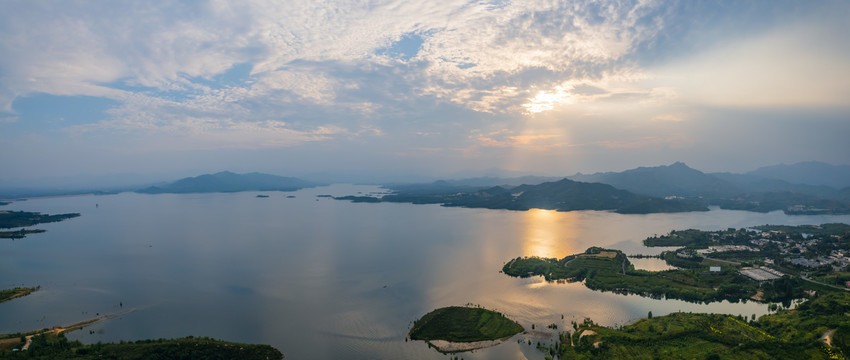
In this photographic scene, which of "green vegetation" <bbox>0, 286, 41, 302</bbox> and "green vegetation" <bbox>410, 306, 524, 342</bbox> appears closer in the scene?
"green vegetation" <bbox>410, 306, 524, 342</bbox>

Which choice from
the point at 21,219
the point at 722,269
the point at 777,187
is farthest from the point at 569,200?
the point at 21,219

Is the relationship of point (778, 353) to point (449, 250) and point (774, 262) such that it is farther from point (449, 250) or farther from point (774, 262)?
point (449, 250)

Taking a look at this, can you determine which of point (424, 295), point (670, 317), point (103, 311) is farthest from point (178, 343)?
point (670, 317)

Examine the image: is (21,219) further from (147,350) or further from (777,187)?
(777,187)

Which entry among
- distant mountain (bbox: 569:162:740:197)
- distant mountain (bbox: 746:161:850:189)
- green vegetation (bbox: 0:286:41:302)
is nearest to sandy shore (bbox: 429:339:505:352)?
green vegetation (bbox: 0:286:41:302)

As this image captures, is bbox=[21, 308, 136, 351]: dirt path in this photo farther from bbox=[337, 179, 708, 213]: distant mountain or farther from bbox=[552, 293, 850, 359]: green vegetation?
bbox=[337, 179, 708, 213]: distant mountain

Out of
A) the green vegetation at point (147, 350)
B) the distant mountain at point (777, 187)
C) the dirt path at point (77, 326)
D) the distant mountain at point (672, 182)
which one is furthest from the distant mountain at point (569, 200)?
the green vegetation at point (147, 350)
